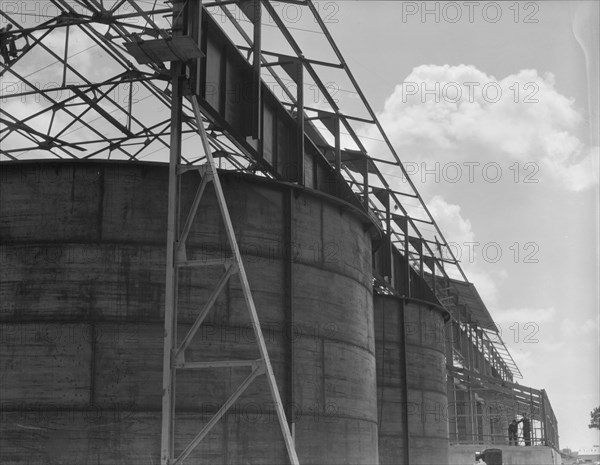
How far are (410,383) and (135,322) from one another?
16.9 metres

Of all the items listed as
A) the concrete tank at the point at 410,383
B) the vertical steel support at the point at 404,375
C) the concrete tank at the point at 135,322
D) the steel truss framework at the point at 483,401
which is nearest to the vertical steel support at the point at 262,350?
the concrete tank at the point at 135,322

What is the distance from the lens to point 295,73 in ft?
73.5

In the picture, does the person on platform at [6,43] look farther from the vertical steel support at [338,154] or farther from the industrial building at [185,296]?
the vertical steel support at [338,154]

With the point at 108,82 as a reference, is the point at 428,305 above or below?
below

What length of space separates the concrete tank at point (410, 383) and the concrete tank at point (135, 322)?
10.5 meters

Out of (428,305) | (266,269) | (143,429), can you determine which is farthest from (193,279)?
(428,305)

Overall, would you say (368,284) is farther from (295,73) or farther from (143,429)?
(143,429)

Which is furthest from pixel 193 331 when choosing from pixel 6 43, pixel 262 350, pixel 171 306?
pixel 6 43

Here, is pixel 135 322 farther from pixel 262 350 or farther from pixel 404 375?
pixel 404 375

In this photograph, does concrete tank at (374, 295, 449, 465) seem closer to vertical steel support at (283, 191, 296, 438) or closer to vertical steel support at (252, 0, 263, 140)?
vertical steel support at (283, 191, 296, 438)

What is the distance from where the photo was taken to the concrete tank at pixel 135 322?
15.5 metres

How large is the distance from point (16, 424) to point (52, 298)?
244cm

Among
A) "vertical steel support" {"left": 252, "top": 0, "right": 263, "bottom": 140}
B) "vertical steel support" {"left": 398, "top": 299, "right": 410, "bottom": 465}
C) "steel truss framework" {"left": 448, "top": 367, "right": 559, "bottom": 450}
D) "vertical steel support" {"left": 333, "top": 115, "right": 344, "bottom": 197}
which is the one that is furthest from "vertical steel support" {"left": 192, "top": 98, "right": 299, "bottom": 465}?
"steel truss framework" {"left": 448, "top": 367, "right": 559, "bottom": 450}

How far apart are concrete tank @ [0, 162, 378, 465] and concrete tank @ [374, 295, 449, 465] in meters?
10.5
